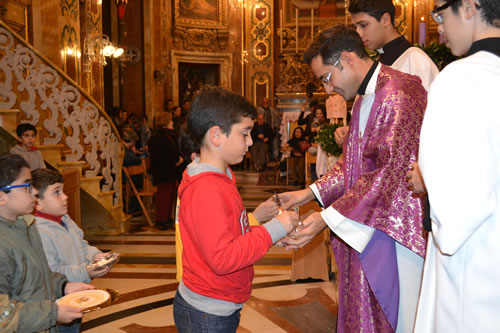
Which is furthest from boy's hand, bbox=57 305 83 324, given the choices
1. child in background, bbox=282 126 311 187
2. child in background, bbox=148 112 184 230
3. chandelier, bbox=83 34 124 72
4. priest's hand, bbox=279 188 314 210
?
child in background, bbox=282 126 311 187

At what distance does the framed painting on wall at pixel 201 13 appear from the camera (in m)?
16.3

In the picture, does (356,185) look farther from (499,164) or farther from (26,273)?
(26,273)

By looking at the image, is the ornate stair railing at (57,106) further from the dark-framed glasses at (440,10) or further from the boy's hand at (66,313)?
the dark-framed glasses at (440,10)

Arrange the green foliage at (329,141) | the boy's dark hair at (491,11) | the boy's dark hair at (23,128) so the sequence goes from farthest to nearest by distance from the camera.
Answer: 1. the boy's dark hair at (23,128)
2. the green foliage at (329,141)
3. the boy's dark hair at (491,11)

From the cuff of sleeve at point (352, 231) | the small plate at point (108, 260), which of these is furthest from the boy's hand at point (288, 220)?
the small plate at point (108, 260)

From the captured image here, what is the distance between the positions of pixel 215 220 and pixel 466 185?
0.81 meters

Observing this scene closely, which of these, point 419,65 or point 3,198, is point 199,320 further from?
point 419,65

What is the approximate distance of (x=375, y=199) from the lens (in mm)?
2113

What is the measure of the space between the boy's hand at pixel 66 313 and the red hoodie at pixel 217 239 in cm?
46

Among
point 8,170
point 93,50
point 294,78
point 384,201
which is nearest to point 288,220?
point 384,201

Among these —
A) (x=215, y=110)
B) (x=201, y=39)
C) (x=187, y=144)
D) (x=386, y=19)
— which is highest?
(x=201, y=39)

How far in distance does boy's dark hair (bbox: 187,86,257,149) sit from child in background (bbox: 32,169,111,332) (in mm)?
1100

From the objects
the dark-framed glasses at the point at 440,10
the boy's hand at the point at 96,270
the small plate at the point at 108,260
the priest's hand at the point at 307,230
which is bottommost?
the boy's hand at the point at 96,270

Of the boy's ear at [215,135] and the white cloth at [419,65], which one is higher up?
the white cloth at [419,65]
